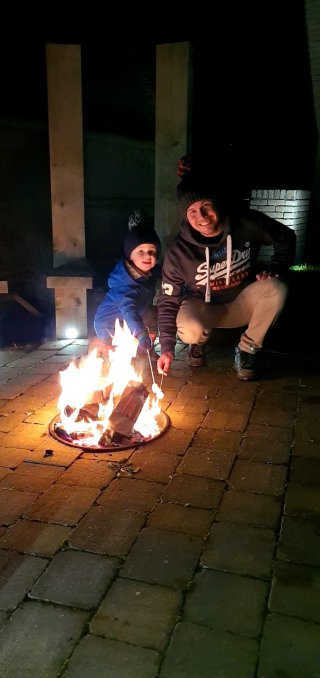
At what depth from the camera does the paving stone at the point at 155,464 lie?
338cm

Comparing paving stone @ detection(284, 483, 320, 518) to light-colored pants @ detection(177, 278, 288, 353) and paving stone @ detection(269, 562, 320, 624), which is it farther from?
light-colored pants @ detection(177, 278, 288, 353)

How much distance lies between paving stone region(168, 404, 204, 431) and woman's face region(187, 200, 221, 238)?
166 centimetres

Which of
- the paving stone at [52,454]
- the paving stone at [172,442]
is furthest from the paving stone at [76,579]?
the paving stone at [172,442]

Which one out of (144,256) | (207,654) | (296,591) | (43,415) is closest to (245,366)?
(144,256)

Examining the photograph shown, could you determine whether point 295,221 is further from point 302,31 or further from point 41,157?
point 41,157

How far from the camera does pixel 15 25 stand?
7.88 meters

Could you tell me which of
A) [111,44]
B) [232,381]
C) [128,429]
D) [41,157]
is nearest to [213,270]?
[232,381]

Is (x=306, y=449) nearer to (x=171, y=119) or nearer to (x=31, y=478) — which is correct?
(x=31, y=478)

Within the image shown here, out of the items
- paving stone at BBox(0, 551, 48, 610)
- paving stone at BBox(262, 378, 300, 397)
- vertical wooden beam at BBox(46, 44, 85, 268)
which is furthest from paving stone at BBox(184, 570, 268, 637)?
vertical wooden beam at BBox(46, 44, 85, 268)

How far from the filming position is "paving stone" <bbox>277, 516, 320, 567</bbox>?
2.61 metres

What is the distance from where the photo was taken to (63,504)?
3074mm

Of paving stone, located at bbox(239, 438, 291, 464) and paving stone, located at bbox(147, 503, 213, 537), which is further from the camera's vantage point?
paving stone, located at bbox(239, 438, 291, 464)

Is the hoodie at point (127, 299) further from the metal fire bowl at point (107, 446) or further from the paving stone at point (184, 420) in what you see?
the metal fire bowl at point (107, 446)

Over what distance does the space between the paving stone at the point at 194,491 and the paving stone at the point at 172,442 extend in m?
0.37
